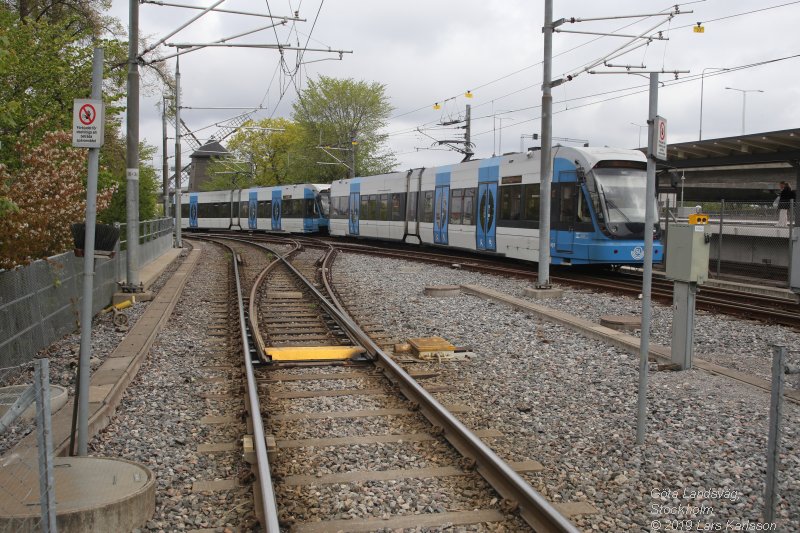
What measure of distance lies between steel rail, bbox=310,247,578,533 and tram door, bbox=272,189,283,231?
38273 millimetres

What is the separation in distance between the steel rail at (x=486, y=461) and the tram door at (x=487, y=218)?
1414cm

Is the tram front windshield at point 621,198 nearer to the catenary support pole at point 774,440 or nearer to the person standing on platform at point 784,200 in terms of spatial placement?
the person standing on platform at point 784,200

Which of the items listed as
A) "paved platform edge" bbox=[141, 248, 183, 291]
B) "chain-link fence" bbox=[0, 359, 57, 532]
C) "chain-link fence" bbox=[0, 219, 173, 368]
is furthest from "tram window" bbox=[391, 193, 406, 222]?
"chain-link fence" bbox=[0, 359, 57, 532]

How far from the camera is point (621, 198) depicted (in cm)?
1767

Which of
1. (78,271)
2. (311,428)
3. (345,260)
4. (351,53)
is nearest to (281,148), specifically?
(345,260)

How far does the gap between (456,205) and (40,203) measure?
53.7 ft

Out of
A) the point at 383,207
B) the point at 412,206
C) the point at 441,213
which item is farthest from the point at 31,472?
the point at 383,207

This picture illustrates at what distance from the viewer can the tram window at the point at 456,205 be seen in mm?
24844

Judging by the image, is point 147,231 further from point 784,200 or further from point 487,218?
point 784,200

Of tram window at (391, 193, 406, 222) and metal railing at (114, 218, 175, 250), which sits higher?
tram window at (391, 193, 406, 222)

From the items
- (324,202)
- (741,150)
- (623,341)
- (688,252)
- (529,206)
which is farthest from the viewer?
(324,202)

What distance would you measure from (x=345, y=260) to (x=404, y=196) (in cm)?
641

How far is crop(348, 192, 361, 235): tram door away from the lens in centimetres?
3566

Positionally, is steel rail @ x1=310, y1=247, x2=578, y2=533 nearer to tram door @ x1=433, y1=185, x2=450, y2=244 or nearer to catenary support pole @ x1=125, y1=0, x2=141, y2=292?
catenary support pole @ x1=125, y1=0, x2=141, y2=292
